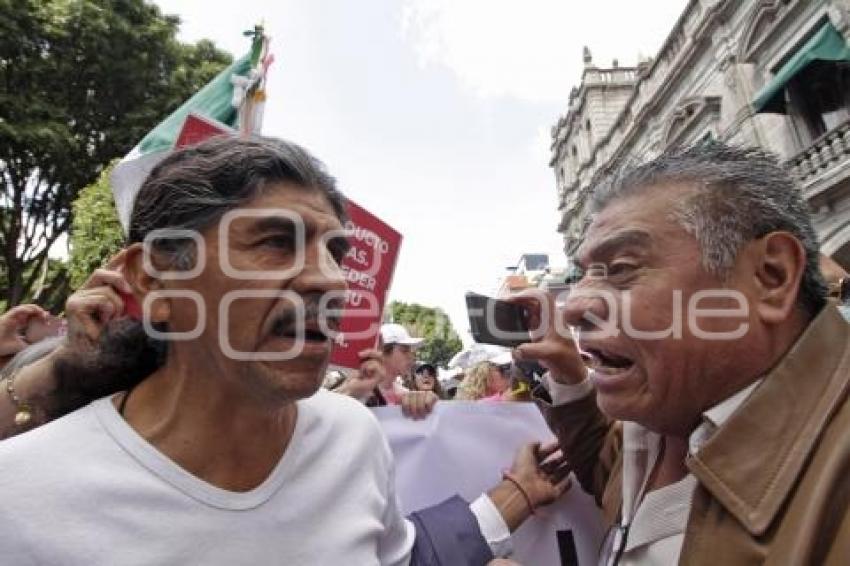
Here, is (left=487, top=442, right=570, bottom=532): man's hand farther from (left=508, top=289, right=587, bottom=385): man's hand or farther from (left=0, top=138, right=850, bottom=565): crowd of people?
(left=508, top=289, right=587, bottom=385): man's hand

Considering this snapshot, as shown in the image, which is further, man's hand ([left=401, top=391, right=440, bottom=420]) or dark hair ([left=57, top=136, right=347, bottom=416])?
man's hand ([left=401, top=391, right=440, bottom=420])

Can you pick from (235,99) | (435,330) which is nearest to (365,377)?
(235,99)

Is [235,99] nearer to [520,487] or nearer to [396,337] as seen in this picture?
[396,337]

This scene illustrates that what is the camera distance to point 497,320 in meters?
2.05

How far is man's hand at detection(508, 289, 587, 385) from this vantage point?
75.5 inches

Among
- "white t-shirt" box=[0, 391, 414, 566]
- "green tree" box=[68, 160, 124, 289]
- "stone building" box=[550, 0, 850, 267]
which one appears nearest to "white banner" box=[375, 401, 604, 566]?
"white t-shirt" box=[0, 391, 414, 566]

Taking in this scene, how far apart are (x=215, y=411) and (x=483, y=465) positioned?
1.18 meters

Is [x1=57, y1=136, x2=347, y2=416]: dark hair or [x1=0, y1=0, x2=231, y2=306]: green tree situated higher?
[x1=0, y1=0, x2=231, y2=306]: green tree

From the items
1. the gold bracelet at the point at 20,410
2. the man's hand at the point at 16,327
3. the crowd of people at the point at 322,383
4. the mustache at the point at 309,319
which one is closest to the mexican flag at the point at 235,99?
the man's hand at the point at 16,327

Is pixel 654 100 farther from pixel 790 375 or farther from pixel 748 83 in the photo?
pixel 790 375

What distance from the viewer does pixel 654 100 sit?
56.1 ft

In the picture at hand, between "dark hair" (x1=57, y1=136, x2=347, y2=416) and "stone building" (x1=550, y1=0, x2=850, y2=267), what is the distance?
6358mm

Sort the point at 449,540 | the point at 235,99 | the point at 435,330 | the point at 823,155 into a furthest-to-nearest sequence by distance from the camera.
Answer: the point at 435,330 → the point at 823,155 → the point at 235,99 → the point at 449,540

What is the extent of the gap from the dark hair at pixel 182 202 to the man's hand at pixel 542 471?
1119mm
